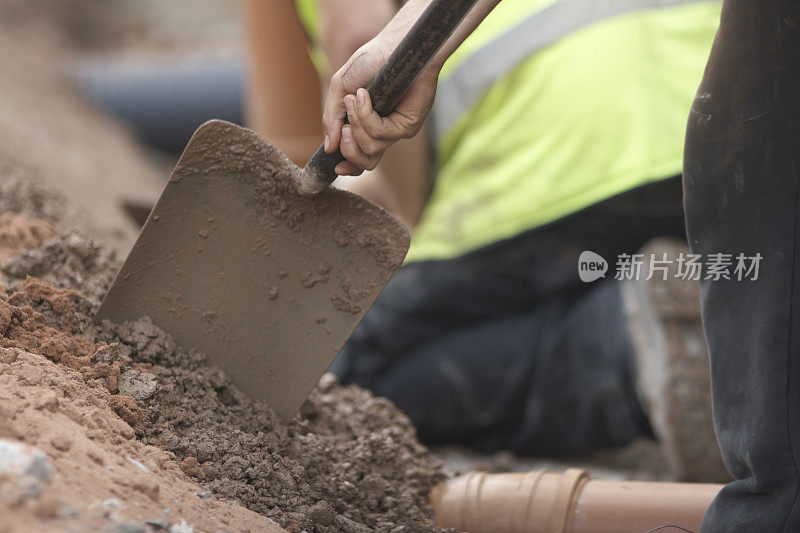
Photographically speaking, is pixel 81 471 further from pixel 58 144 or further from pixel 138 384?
pixel 58 144

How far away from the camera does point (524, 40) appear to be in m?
2.75

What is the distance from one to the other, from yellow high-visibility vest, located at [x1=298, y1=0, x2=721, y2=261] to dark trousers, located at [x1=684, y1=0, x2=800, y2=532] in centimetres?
113

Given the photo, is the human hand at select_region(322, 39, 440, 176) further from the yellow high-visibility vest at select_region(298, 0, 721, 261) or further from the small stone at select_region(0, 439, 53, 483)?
the yellow high-visibility vest at select_region(298, 0, 721, 261)

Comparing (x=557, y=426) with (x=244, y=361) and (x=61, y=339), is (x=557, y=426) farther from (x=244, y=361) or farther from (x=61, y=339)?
(x=61, y=339)

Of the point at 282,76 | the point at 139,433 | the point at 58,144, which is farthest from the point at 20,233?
the point at 58,144

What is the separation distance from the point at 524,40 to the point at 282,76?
147 centimetres

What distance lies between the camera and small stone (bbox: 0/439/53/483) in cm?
101

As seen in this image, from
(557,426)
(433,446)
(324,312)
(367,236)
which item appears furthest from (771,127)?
(433,446)

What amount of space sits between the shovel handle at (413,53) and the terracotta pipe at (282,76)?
2.33 m

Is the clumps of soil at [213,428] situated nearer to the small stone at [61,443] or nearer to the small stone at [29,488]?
the small stone at [61,443]

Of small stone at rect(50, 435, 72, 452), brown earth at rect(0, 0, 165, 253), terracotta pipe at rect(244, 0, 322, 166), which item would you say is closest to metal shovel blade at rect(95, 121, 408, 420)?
small stone at rect(50, 435, 72, 452)

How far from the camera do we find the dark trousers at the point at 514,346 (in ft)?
8.97

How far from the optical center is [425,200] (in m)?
3.16

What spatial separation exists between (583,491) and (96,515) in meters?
0.97
